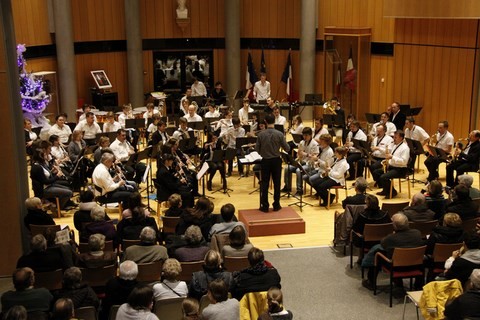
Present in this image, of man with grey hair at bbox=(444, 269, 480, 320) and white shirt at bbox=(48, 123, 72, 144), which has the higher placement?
white shirt at bbox=(48, 123, 72, 144)

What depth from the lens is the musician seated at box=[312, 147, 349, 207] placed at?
12422 millimetres

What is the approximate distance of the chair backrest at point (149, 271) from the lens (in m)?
7.82

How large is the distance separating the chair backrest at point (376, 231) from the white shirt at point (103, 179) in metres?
4.96

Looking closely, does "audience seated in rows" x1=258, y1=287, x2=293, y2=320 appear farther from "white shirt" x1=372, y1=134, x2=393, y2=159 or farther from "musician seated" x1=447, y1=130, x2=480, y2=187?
"white shirt" x1=372, y1=134, x2=393, y2=159

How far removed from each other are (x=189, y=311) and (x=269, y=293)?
817mm

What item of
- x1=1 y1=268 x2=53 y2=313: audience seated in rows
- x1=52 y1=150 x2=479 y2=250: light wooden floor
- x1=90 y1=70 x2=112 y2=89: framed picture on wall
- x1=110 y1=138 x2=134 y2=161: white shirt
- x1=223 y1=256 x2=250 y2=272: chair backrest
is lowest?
x1=52 y1=150 x2=479 y2=250: light wooden floor

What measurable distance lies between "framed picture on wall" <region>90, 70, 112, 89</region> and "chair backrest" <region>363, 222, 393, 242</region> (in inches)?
553

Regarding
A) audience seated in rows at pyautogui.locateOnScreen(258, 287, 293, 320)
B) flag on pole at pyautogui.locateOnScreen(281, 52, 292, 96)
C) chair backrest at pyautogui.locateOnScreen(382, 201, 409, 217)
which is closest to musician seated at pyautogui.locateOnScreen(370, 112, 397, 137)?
chair backrest at pyautogui.locateOnScreen(382, 201, 409, 217)

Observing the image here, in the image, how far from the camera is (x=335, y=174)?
492 inches

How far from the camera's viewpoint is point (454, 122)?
1680 centimetres

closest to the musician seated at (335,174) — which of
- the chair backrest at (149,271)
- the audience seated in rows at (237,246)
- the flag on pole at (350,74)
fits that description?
the audience seated in rows at (237,246)

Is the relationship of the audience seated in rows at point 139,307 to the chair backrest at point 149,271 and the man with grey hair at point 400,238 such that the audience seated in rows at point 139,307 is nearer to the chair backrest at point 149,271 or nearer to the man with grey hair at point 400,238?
the chair backrest at point 149,271

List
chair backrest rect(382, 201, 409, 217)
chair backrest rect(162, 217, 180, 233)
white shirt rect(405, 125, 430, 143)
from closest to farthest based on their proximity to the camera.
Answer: chair backrest rect(162, 217, 180, 233)
chair backrest rect(382, 201, 409, 217)
white shirt rect(405, 125, 430, 143)

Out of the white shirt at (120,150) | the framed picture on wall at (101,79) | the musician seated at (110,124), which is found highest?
the framed picture on wall at (101,79)
